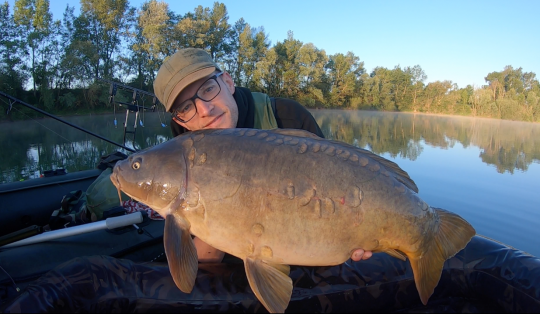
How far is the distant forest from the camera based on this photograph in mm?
25578

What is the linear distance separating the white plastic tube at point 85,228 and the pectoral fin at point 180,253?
1132mm

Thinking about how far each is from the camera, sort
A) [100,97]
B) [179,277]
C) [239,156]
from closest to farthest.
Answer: [179,277], [239,156], [100,97]

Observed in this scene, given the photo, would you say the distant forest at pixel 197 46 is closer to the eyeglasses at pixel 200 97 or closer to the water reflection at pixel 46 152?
the water reflection at pixel 46 152

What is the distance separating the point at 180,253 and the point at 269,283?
0.43 m

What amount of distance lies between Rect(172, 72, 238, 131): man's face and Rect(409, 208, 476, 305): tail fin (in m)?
1.51

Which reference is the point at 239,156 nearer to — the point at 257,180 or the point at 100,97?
the point at 257,180

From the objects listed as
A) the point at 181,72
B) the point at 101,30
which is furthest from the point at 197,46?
the point at 181,72

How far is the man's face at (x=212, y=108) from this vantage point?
2.32m

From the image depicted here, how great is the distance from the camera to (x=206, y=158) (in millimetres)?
1569

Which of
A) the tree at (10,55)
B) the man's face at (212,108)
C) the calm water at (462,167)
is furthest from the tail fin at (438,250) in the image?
the tree at (10,55)

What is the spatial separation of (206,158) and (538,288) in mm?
1981

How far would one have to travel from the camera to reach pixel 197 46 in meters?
33.7

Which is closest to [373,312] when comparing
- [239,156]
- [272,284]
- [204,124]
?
[272,284]

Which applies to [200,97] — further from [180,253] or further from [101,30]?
[101,30]
